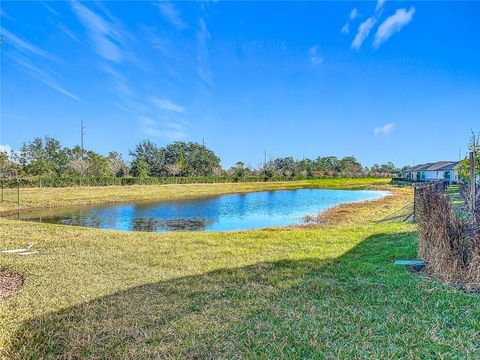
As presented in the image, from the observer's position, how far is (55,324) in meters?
3.28

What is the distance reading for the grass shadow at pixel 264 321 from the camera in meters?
2.77

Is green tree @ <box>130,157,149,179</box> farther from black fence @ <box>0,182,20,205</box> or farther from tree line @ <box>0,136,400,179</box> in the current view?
black fence @ <box>0,182,20,205</box>

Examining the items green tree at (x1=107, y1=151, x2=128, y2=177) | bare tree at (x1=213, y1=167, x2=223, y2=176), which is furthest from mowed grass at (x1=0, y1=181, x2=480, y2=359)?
bare tree at (x1=213, y1=167, x2=223, y2=176)

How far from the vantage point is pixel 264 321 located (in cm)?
328

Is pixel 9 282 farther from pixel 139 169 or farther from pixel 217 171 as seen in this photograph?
pixel 217 171

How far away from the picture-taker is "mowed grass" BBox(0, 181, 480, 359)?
2.80 m

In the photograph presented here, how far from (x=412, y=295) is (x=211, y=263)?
3224 mm

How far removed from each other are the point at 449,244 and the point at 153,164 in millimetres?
51826

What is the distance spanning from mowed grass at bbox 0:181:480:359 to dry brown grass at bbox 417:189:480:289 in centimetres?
37

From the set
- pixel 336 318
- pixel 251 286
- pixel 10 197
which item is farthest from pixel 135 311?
pixel 10 197

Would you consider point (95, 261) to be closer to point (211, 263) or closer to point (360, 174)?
point (211, 263)

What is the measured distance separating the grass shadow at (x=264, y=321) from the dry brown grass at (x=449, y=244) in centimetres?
44

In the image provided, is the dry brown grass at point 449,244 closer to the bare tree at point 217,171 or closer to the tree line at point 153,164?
the tree line at point 153,164

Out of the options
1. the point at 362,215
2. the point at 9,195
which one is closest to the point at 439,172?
the point at 362,215
